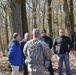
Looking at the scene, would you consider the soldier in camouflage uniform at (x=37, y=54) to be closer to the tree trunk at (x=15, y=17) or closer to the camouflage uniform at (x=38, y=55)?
the camouflage uniform at (x=38, y=55)

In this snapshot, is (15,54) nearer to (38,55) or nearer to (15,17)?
(38,55)

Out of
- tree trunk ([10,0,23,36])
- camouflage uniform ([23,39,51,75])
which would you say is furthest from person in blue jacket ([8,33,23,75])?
tree trunk ([10,0,23,36])

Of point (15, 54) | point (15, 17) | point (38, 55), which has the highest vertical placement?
point (15, 17)

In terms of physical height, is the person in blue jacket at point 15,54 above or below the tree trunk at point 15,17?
below

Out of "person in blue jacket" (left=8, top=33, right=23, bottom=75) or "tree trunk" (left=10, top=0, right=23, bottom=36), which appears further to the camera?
"tree trunk" (left=10, top=0, right=23, bottom=36)

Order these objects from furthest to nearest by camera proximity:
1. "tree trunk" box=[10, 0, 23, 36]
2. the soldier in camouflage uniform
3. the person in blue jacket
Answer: "tree trunk" box=[10, 0, 23, 36] → the person in blue jacket → the soldier in camouflage uniform

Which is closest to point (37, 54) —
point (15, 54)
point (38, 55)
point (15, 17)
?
point (38, 55)

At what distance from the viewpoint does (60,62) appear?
33.0 ft

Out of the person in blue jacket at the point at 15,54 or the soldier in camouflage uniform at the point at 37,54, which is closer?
the soldier in camouflage uniform at the point at 37,54

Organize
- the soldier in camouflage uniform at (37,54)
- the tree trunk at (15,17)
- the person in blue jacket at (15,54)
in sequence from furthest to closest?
the tree trunk at (15,17), the person in blue jacket at (15,54), the soldier in camouflage uniform at (37,54)

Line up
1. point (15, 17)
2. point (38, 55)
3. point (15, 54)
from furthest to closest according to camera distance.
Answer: point (15, 17), point (15, 54), point (38, 55)

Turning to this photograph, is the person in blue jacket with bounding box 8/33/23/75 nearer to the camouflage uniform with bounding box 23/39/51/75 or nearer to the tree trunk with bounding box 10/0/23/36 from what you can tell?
the camouflage uniform with bounding box 23/39/51/75

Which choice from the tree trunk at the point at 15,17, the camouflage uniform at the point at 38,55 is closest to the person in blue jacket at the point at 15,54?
the camouflage uniform at the point at 38,55

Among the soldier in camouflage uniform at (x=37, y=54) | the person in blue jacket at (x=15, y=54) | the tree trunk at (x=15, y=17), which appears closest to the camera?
the soldier in camouflage uniform at (x=37, y=54)
